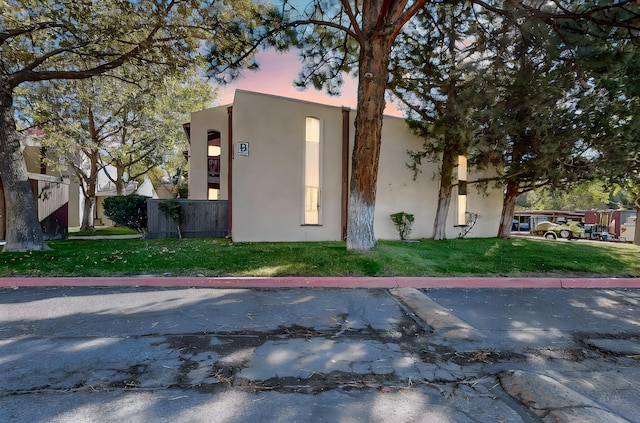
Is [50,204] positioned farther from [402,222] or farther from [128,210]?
[402,222]

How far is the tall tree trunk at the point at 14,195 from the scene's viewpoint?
839cm

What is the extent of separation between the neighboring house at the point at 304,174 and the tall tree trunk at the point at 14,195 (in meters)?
5.19

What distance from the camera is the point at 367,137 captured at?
8.05m

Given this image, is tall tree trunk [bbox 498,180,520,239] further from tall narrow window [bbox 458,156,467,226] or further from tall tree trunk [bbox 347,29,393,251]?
tall tree trunk [bbox 347,29,393,251]

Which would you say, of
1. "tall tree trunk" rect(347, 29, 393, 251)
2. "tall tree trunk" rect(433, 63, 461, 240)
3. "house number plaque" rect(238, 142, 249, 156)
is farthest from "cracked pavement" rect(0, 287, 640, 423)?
"tall tree trunk" rect(433, 63, 461, 240)

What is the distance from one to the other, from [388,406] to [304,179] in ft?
31.1

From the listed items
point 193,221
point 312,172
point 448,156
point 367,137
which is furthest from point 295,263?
point 448,156

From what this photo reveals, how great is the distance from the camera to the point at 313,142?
11.7m

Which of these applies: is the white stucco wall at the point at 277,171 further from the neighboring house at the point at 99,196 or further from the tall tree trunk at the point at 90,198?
the neighboring house at the point at 99,196

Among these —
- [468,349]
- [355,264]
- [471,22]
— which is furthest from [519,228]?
[468,349]

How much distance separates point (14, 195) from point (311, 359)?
954 cm

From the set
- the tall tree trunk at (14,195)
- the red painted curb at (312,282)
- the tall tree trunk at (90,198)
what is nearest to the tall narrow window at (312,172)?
the red painted curb at (312,282)

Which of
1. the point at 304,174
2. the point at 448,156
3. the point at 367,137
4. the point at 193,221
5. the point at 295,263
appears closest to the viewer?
the point at 295,263

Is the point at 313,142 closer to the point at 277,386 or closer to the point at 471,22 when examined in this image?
the point at 471,22
